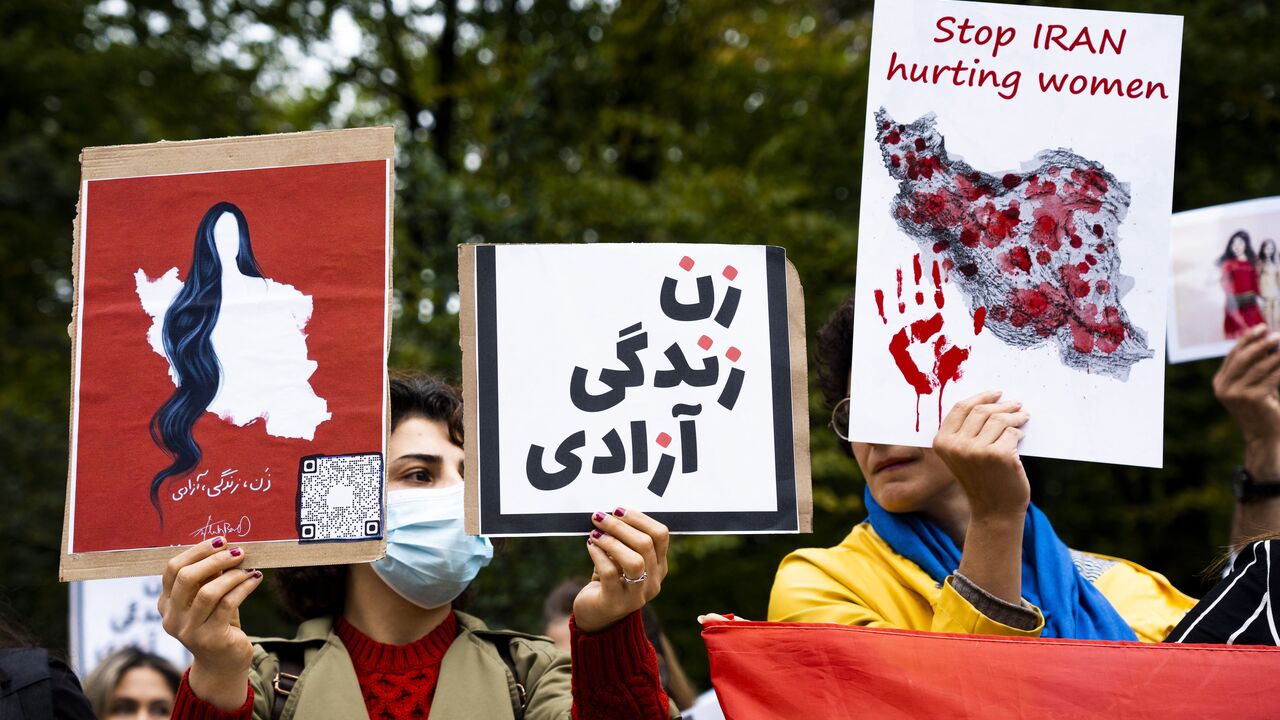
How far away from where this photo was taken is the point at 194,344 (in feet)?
7.80

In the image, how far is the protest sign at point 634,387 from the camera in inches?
90.1

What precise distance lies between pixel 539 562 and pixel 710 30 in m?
5.13

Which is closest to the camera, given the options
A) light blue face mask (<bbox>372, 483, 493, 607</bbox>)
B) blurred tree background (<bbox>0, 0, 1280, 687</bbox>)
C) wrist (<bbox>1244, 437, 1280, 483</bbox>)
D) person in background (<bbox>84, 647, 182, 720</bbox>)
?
light blue face mask (<bbox>372, 483, 493, 607</bbox>)

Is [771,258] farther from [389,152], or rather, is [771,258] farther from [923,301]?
[389,152]

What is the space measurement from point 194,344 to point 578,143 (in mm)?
7056

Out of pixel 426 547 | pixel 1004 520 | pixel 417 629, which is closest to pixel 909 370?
pixel 1004 520

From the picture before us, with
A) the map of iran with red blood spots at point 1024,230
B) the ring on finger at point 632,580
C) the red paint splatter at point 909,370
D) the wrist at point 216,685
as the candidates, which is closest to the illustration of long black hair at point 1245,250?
the map of iran with red blood spots at point 1024,230

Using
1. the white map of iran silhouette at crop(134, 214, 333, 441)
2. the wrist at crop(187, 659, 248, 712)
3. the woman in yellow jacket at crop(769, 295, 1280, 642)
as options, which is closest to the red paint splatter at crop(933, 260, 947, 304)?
the woman in yellow jacket at crop(769, 295, 1280, 642)

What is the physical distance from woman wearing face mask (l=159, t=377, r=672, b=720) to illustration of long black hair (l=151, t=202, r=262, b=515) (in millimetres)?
228

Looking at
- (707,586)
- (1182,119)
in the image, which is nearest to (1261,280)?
(1182,119)
